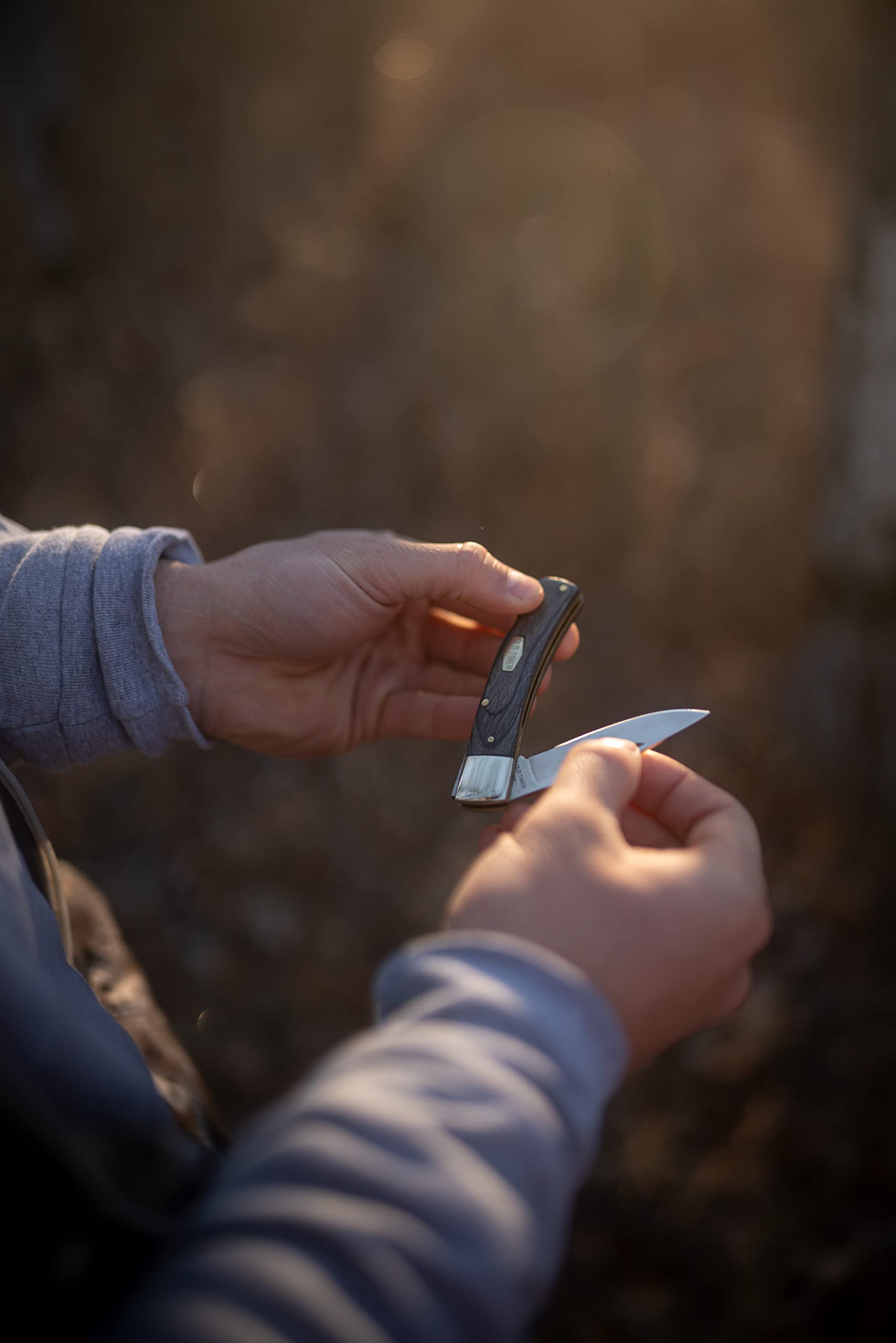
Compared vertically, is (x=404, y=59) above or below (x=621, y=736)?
above

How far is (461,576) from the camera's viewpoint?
177 centimetres

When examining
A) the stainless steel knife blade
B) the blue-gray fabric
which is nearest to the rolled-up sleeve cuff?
the blue-gray fabric

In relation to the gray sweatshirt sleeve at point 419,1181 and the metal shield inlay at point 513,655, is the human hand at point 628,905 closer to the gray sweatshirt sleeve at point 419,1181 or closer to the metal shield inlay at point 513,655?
the gray sweatshirt sleeve at point 419,1181

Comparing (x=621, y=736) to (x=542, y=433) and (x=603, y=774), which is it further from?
(x=542, y=433)

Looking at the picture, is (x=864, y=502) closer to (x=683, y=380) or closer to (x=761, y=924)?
(x=683, y=380)

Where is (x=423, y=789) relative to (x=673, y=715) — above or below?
below

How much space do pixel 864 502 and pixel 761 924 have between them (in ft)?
8.46

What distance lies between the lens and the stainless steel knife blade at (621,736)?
155 centimetres

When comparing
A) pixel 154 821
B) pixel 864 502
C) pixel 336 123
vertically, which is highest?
pixel 336 123

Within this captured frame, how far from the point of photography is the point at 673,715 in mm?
1590

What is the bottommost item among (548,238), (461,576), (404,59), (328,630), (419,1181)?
(419,1181)

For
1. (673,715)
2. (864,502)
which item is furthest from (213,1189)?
(864,502)

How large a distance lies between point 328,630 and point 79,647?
0.54 metres

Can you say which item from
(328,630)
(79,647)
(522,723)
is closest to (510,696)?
(522,723)
